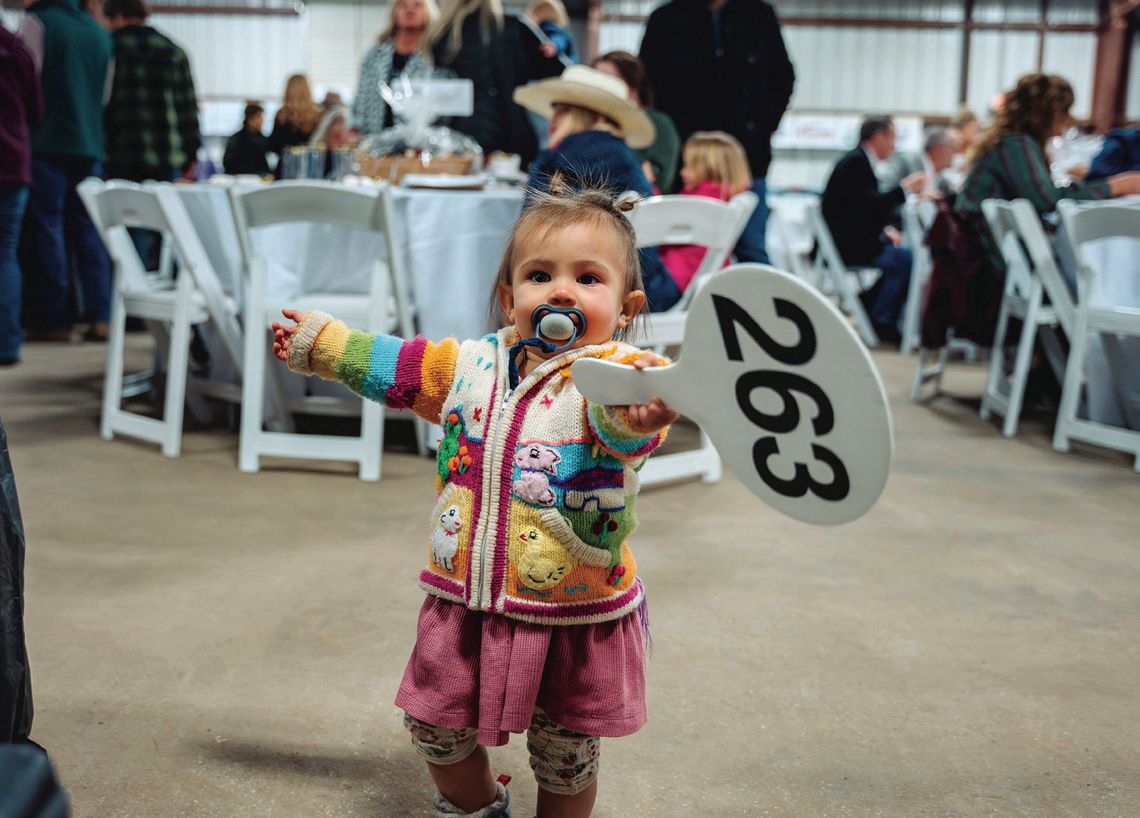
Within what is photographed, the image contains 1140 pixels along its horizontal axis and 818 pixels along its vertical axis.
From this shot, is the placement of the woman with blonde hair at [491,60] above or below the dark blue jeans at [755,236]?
above

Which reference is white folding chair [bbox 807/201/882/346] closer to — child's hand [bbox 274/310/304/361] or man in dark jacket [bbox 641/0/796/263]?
man in dark jacket [bbox 641/0/796/263]

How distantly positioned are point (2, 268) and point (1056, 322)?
11.6ft

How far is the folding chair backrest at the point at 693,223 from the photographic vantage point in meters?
2.58

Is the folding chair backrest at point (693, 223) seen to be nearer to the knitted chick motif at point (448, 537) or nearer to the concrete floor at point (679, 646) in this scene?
the concrete floor at point (679, 646)

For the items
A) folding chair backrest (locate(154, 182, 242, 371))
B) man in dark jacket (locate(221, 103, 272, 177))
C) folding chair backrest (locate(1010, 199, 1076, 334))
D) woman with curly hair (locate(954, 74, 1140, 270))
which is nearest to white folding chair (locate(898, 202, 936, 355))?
woman with curly hair (locate(954, 74, 1140, 270))

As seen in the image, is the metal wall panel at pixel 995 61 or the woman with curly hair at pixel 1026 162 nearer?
the woman with curly hair at pixel 1026 162

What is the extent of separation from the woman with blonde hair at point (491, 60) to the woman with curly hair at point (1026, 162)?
4.78 ft

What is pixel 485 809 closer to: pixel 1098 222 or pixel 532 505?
pixel 532 505

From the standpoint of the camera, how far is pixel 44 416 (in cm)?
336

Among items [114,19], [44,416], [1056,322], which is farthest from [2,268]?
[1056,322]

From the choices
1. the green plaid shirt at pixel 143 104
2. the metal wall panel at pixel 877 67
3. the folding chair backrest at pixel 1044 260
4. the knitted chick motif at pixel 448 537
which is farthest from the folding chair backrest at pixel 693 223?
the metal wall panel at pixel 877 67

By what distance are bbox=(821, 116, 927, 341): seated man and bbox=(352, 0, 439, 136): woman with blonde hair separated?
2.58 meters

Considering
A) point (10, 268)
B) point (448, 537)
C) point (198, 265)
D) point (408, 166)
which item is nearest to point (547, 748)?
point (448, 537)

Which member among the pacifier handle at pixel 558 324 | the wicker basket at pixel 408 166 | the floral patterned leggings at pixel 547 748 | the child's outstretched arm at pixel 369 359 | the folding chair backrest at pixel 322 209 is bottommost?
the floral patterned leggings at pixel 547 748
